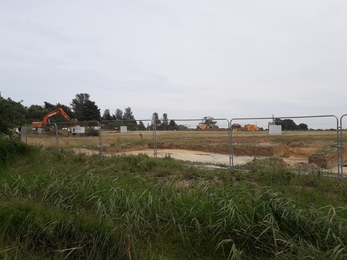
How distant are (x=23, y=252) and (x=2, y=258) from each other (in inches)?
10.1

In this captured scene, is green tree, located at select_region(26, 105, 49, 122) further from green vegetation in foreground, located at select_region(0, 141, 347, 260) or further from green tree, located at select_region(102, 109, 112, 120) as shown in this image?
green vegetation in foreground, located at select_region(0, 141, 347, 260)

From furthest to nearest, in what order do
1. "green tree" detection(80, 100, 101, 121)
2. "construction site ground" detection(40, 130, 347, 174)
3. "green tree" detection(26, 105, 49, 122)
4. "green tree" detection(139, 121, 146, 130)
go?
"green tree" detection(80, 100, 101, 121) → "green tree" detection(26, 105, 49, 122) → "green tree" detection(139, 121, 146, 130) → "construction site ground" detection(40, 130, 347, 174)

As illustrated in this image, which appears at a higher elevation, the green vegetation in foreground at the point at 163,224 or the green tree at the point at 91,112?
the green tree at the point at 91,112

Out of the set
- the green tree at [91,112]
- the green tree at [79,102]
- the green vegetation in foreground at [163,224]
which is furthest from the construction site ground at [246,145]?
the green tree at [79,102]

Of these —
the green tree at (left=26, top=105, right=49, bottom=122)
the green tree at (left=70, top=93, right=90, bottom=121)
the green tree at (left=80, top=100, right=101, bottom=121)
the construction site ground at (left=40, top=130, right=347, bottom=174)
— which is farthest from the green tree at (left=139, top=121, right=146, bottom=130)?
the green tree at (left=70, top=93, right=90, bottom=121)

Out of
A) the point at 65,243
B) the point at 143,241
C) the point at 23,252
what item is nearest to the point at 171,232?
the point at 143,241

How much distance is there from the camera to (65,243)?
13.5 ft

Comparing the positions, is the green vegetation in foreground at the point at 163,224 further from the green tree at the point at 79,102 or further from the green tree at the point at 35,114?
the green tree at the point at 79,102

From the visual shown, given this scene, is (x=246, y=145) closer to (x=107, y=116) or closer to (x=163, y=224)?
(x=163, y=224)

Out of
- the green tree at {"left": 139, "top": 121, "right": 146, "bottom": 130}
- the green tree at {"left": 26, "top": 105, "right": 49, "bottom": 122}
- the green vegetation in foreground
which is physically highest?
the green tree at {"left": 26, "top": 105, "right": 49, "bottom": 122}

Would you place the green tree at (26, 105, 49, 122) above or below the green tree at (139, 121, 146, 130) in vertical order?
above

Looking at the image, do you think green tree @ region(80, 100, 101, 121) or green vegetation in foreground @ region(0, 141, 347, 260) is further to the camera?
green tree @ region(80, 100, 101, 121)

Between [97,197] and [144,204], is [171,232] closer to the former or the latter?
[144,204]

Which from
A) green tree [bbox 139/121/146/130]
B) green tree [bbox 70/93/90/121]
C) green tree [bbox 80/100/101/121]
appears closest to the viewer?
green tree [bbox 139/121/146/130]
